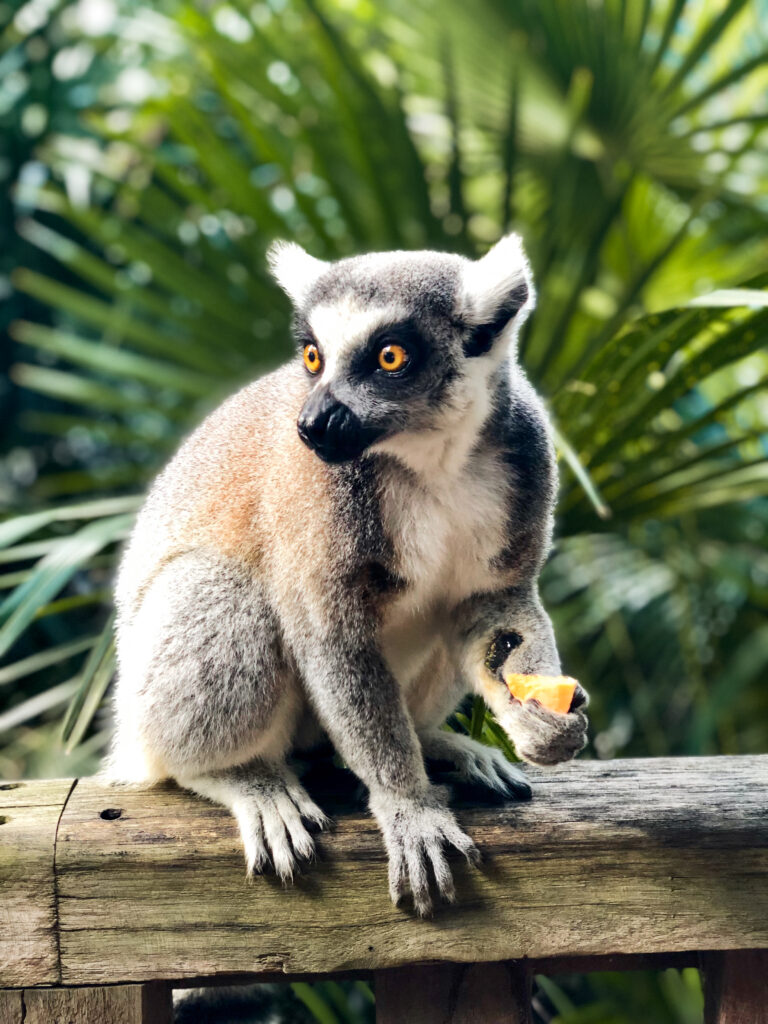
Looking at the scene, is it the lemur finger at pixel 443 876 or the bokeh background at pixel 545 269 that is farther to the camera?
the bokeh background at pixel 545 269

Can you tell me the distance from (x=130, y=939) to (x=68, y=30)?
411 cm

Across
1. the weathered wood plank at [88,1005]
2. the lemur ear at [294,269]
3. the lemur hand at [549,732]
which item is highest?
the lemur ear at [294,269]

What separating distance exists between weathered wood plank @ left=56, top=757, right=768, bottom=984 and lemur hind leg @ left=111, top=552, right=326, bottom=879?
170 mm

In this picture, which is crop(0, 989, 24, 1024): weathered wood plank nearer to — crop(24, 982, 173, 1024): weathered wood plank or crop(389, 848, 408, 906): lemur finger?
crop(24, 982, 173, 1024): weathered wood plank

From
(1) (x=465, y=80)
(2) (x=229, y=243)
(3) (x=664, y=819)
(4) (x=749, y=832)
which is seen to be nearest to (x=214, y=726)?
(3) (x=664, y=819)

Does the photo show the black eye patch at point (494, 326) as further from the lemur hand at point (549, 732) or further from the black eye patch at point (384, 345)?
the lemur hand at point (549, 732)

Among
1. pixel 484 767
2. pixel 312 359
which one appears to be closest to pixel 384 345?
pixel 312 359

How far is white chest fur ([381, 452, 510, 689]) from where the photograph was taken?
1.81 metres

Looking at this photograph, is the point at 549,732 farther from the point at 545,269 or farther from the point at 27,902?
the point at 545,269

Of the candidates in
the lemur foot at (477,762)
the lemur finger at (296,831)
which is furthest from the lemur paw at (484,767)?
the lemur finger at (296,831)

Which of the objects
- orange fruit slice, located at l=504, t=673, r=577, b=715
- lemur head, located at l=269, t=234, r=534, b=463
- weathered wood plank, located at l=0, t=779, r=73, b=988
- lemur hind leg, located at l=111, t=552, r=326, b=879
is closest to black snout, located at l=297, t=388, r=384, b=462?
lemur head, located at l=269, t=234, r=534, b=463

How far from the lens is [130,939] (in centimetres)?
158

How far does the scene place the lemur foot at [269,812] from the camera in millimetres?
1620

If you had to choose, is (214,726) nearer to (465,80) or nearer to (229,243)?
(229,243)
